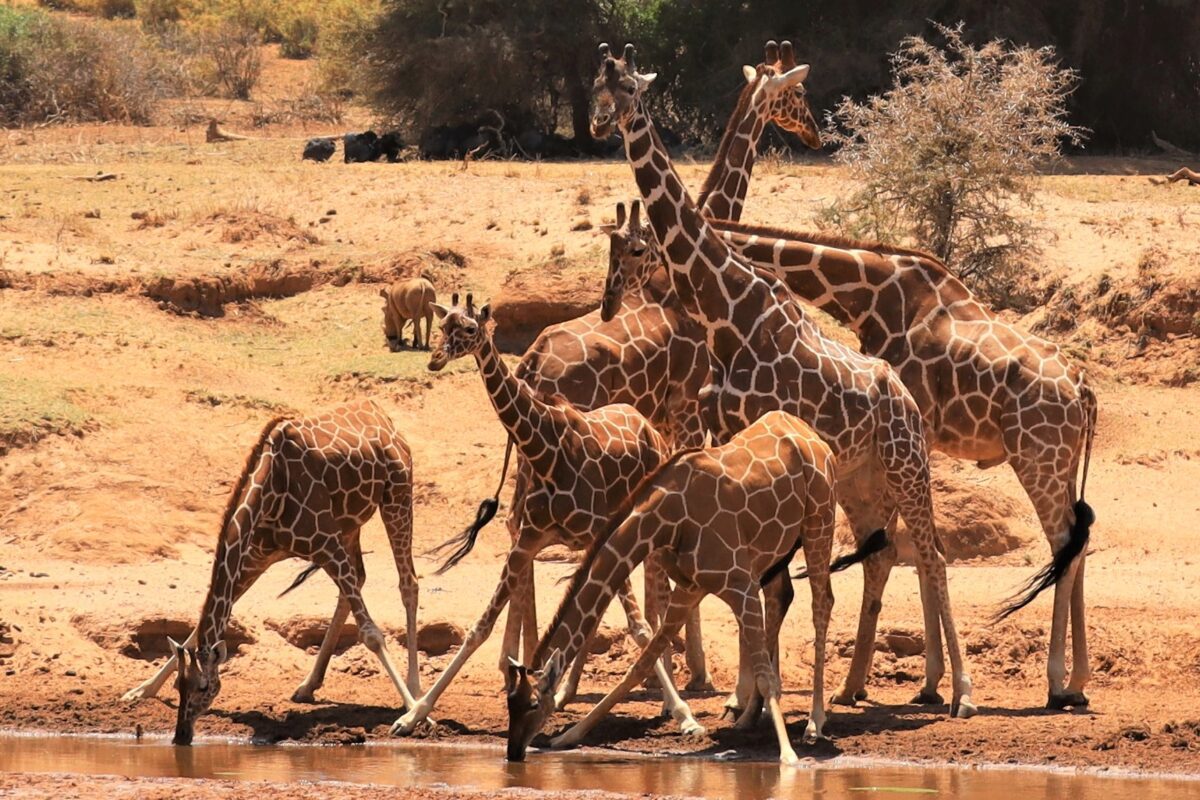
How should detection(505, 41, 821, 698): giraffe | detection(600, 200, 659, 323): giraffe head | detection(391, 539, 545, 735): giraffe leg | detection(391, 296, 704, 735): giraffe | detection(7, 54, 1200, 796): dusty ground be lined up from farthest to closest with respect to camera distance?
detection(505, 41, 821, 698): giraffe
detection(7, 54, 1200, 796): dusty ground
detection(600, 200, 659, 323): giraffe head
detection(391, 539, 545, 735): giraffe leg
detection(391, 296, 704, 735): giraffe

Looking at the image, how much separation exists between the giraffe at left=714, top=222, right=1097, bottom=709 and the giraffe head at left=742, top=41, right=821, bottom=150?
1670 millimetres

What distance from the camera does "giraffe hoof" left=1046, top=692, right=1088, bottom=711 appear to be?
500 inches

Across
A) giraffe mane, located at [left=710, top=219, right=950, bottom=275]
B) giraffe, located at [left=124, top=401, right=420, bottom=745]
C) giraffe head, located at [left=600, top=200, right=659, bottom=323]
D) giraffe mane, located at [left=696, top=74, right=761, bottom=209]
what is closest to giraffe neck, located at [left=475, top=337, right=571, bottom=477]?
giraffe head, located at [left=600, top=200, right=659, bottom=323]

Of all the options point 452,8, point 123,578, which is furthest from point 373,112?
point 123,578

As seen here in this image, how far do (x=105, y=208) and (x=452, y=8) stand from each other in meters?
11.8

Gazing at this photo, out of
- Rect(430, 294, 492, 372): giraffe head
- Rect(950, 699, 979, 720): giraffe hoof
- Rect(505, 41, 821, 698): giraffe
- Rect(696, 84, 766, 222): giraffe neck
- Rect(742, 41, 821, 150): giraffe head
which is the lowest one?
Rect(950, 699, 979, 720): giraffe hoof

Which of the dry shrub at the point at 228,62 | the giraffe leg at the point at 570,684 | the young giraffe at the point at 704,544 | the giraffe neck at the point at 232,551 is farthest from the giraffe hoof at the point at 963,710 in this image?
the dry shrub at the point at 228,62

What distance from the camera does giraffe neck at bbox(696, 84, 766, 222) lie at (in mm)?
14414

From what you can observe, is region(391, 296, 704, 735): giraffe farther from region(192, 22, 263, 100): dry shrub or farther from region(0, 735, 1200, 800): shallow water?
region(192, 22, 263, 100): dry shrub

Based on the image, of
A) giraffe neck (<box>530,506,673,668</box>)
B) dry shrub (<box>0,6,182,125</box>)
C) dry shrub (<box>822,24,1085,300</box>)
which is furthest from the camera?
dry shrub (<box>0,6,182,125</box>)

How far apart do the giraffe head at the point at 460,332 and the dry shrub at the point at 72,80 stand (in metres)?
28.2

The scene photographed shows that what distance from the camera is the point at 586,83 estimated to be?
35969 mm

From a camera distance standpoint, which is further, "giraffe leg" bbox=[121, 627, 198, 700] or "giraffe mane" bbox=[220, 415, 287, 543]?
"giraffe leg" bbox=[121, 627, 198, 700]

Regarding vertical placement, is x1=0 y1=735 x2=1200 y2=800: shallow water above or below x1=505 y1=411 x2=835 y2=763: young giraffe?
below
